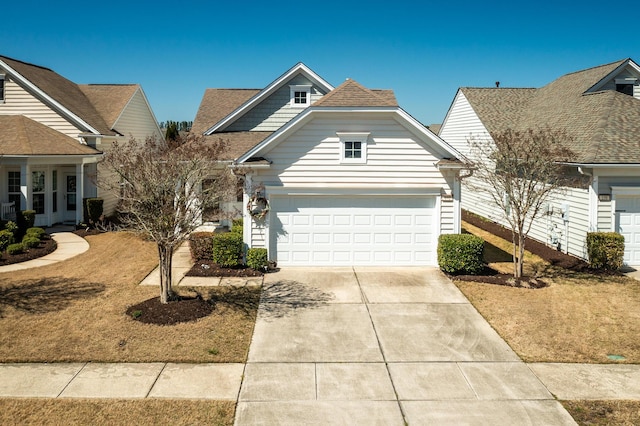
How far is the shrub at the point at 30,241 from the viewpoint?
59.1 ft

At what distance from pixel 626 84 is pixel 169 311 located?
21455 millimetres

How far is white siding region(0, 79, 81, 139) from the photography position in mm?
23656

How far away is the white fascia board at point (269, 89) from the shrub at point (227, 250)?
7.82m

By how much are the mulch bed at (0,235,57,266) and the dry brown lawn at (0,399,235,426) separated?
34.0 feet

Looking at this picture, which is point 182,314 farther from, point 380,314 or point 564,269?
point 564,269

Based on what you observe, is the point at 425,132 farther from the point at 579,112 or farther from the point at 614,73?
the point at 614,73

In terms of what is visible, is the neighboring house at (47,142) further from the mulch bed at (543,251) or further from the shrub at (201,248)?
the mulch bed at (543,251)

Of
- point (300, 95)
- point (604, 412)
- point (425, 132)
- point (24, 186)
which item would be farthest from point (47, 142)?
point (604, 412)

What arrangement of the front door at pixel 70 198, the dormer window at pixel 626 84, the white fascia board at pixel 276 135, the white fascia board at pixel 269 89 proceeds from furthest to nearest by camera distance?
the front door at pixel 70 198 → the dormer window at pixel 626 84 → the white fascia board at pixel 269 89 → the white fascia board at pixel 276 135

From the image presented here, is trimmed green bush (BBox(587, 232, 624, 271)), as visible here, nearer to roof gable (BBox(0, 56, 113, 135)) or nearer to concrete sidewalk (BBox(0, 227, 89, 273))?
concrete sidewalk (BBox(0, 227, 89, 273))

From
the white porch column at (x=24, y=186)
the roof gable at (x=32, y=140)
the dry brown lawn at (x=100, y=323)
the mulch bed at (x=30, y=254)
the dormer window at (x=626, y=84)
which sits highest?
the dormer window at (x=626, y=84)

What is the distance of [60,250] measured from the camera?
18.4m

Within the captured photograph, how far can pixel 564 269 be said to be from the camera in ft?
53.3

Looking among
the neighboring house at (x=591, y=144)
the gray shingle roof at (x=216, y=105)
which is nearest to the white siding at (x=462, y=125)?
the neighboring house at (x=591, y=144)
